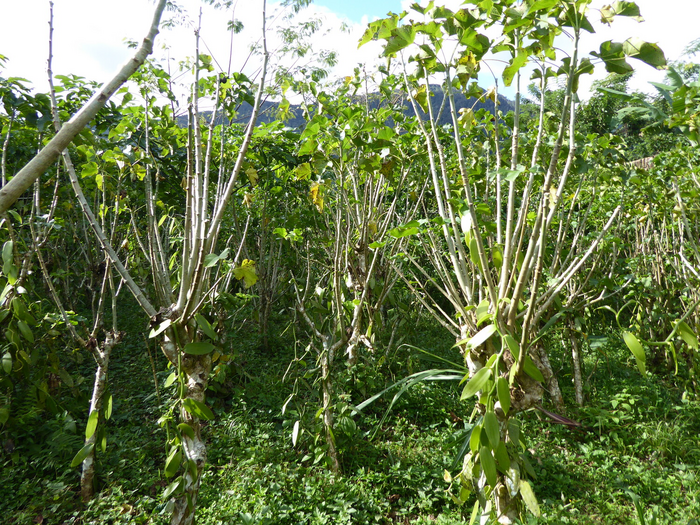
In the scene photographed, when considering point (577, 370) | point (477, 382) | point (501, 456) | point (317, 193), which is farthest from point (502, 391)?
point (577, 370)

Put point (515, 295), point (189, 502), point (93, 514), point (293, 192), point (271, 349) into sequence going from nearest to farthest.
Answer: point (515, 295)
point (189, 502)
point (93, 514)
point (293, 192)
point (271, 349)

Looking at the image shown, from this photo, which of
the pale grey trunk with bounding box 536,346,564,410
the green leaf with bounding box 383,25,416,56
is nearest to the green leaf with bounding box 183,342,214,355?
the green leaf with bounding box 383,25,416,56

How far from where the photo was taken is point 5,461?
7.21 feet

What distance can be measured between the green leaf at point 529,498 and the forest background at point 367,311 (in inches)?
1.2

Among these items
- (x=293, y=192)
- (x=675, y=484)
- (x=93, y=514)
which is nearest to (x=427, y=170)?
(x=293, y=192)

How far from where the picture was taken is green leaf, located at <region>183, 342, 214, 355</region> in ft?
4.79

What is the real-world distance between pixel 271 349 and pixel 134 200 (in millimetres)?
1634

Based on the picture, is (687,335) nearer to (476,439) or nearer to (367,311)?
(476,439)

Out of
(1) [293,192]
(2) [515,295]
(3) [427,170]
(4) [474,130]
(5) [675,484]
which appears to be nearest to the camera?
(2) [515,295]

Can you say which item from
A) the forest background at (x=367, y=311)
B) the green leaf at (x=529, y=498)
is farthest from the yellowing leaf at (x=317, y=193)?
the green leaf at (x=529, y=498)

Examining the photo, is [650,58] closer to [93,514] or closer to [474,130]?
[474,130]

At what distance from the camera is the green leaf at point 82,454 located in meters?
1.85

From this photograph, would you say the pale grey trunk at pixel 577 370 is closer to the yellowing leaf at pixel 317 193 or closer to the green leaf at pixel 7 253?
the yellowing leaf at pixel 317 193

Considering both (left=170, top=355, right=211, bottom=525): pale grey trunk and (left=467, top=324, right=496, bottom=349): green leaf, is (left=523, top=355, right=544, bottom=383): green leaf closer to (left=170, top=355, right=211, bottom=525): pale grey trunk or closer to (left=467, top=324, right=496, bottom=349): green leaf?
(left=467, top=324, right=496, bottom=349): green leaf
